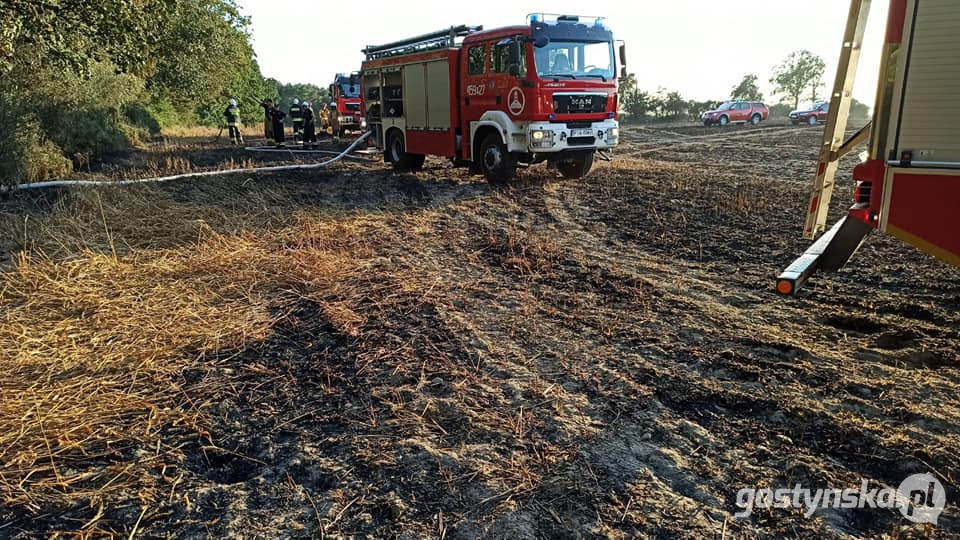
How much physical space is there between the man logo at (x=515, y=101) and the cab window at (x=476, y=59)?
0.98 meters

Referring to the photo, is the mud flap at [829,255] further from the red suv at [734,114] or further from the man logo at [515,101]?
the red suv at [734,114]

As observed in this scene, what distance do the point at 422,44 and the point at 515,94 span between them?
3.83m

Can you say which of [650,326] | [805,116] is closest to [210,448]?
[650,326]

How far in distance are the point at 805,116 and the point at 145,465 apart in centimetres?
3781

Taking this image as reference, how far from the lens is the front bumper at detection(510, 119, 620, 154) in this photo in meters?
9.99

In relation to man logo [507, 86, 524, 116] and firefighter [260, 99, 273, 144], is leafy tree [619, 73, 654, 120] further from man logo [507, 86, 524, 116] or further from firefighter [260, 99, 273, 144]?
man logo [507, 86, 524, 116]

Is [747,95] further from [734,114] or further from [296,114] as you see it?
[296,114]

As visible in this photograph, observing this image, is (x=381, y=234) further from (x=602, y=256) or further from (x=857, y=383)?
(x=857, y=383)

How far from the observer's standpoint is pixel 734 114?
34.9 metres

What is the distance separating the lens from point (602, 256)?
6480 mm

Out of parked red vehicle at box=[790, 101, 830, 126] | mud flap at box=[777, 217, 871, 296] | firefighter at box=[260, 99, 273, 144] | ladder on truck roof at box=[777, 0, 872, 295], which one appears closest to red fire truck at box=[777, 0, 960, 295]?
mud flap at box=[777, 217, 871, 296]

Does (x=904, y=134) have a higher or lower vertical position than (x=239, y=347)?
higher

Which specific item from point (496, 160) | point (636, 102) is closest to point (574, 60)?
point (496, 160)

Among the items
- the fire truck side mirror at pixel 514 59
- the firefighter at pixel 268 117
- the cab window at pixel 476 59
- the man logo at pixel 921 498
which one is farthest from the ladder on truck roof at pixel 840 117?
the firefighter at pixel 268 117
